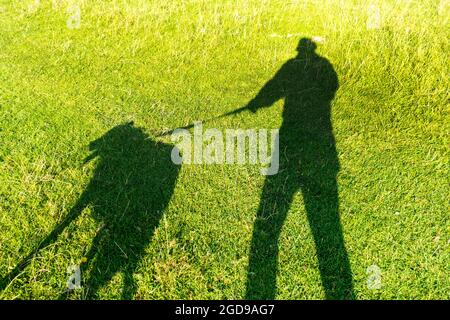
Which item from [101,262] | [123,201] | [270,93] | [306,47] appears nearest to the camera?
[101,262]

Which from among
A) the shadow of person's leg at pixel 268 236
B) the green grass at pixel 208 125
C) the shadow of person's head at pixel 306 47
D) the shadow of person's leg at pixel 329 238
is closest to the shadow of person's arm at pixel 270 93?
the green grass at pixel 208 125

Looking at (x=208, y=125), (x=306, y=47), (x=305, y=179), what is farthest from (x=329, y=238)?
(x=306, y=47)

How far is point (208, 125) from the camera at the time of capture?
21.9 feet

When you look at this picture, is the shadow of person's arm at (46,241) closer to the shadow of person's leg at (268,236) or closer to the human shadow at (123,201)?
the human shadow at (123,201)

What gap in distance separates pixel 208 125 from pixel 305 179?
2155 mm

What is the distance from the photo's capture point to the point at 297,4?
Answer: 36.8 feet

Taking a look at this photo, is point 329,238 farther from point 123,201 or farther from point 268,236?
point 123,201

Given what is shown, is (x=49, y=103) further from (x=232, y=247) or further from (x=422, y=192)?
(x=422, y=192)

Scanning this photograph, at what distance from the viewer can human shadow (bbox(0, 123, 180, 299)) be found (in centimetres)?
429

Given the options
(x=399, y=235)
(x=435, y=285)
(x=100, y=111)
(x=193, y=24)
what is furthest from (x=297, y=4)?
(x=435, y=285)

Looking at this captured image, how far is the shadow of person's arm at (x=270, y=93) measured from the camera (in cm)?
730

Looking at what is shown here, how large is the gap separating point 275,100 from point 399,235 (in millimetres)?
3705

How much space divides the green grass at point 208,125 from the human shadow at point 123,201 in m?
0.04

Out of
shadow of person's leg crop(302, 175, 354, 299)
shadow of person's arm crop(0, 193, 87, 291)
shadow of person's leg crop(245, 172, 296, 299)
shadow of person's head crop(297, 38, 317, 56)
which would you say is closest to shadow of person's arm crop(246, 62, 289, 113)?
shadow of person's head crop(297, 38, 317, 56)
